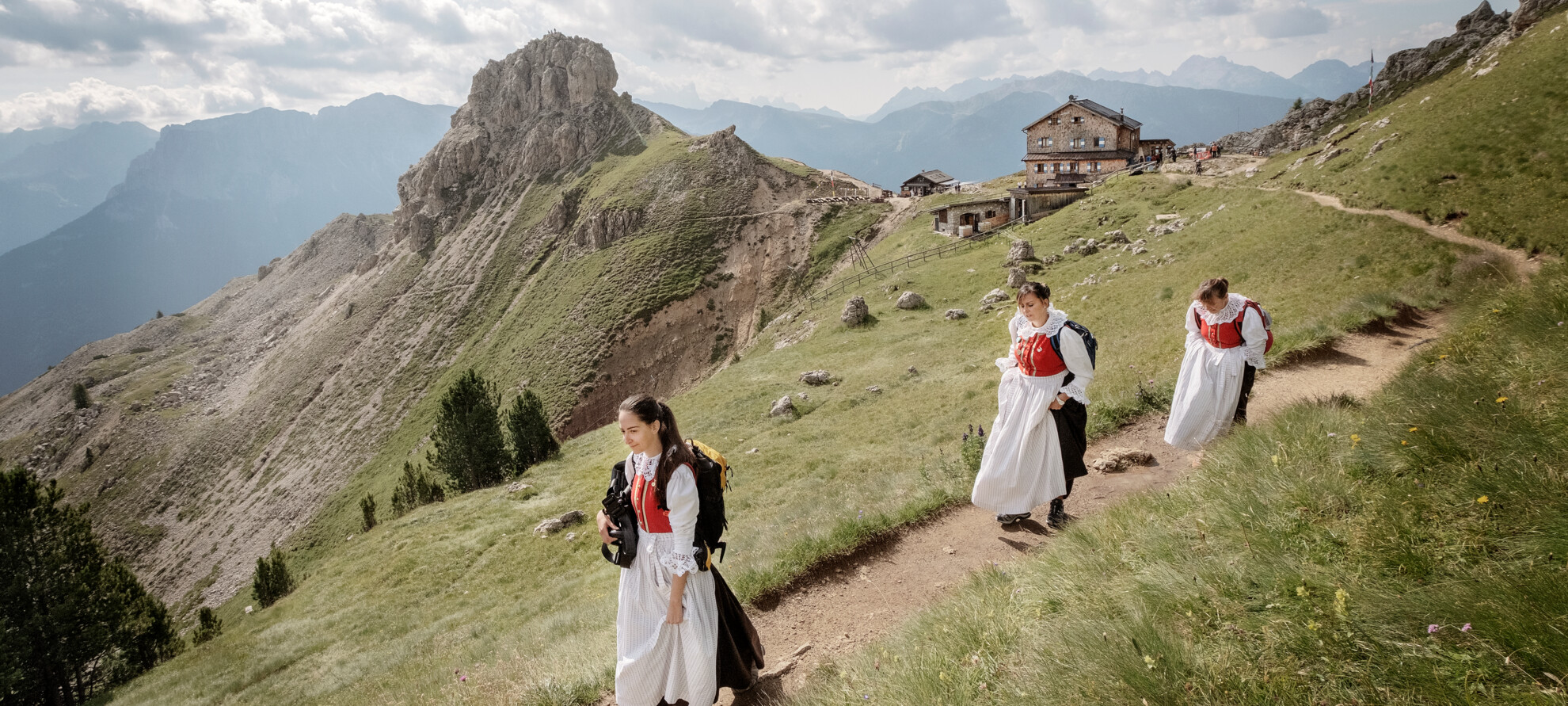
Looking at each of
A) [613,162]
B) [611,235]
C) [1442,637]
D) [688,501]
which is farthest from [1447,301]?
[613,162]

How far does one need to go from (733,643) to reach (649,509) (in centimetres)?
168

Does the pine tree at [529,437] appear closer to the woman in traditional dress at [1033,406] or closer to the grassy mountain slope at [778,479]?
the grassy mountain slope at [778,479]

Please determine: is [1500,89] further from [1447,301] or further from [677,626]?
[677,626]

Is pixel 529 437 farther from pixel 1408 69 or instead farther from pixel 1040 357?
pixel 1408 69

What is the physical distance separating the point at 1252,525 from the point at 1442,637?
2209 millimetres

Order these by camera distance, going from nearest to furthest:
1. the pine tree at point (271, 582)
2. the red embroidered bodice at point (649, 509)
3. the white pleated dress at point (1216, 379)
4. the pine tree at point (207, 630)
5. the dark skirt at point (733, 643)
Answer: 1. the red embroidered bodice at point (649, 509)
2. the dark skirt at point (733, 643)
3. the white pleated dress at point (1216, 379)
4. the pine tree at point (207, 630)
5. the pine tree at point (271, 582)

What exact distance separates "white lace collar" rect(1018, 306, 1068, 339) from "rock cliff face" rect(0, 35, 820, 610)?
54.0 m

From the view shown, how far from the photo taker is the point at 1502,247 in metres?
19.8

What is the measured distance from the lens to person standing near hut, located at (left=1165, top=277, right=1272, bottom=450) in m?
9.35

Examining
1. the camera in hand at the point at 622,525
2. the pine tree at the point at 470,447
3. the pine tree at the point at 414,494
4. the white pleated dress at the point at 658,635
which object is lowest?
the pine tree at the point at 414,494

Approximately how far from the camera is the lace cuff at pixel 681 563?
18.9 feet

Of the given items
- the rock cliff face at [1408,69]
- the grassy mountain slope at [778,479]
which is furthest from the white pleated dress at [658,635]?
the rock cliff face at [1408,69]

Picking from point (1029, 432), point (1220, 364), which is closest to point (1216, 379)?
point (1220, 364)

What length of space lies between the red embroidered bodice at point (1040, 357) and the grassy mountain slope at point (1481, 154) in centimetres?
2107
